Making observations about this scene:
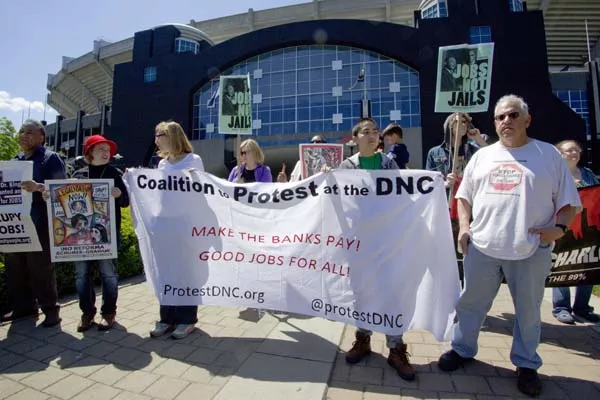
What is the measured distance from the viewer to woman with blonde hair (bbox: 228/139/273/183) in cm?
432

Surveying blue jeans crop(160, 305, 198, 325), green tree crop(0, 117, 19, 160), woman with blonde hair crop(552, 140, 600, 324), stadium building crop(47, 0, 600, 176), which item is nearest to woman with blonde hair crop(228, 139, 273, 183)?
blue jeans crop(160, 305, 198, 325)

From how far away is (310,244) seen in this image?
3039mm

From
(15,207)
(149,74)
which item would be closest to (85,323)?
(15,207)

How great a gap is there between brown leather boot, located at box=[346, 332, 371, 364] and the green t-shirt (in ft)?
4.82

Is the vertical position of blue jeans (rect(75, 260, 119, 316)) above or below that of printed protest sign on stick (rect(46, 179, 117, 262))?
below

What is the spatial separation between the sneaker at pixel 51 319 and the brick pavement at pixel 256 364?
0.09 meters

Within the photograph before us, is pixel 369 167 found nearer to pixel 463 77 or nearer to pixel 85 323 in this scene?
pixel 463 77

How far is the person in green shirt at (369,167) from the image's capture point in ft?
8.88

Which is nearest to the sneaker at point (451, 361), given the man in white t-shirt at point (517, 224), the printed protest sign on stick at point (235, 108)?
the man in white t-shirt at point (517, 224)

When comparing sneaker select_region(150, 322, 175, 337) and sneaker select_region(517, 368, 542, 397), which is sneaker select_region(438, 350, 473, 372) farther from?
sneaker select_region(150, 322, 175, 337)

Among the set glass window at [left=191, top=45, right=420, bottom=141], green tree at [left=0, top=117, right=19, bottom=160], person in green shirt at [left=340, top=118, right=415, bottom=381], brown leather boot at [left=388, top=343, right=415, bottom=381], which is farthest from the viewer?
glass window at [left=191, top=45, right=420, bottom=141]

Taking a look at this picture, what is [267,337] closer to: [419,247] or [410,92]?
[419,247]

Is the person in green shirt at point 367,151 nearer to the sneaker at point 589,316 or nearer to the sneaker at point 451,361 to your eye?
the sneaker at point 451,361

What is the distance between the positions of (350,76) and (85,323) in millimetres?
28611
